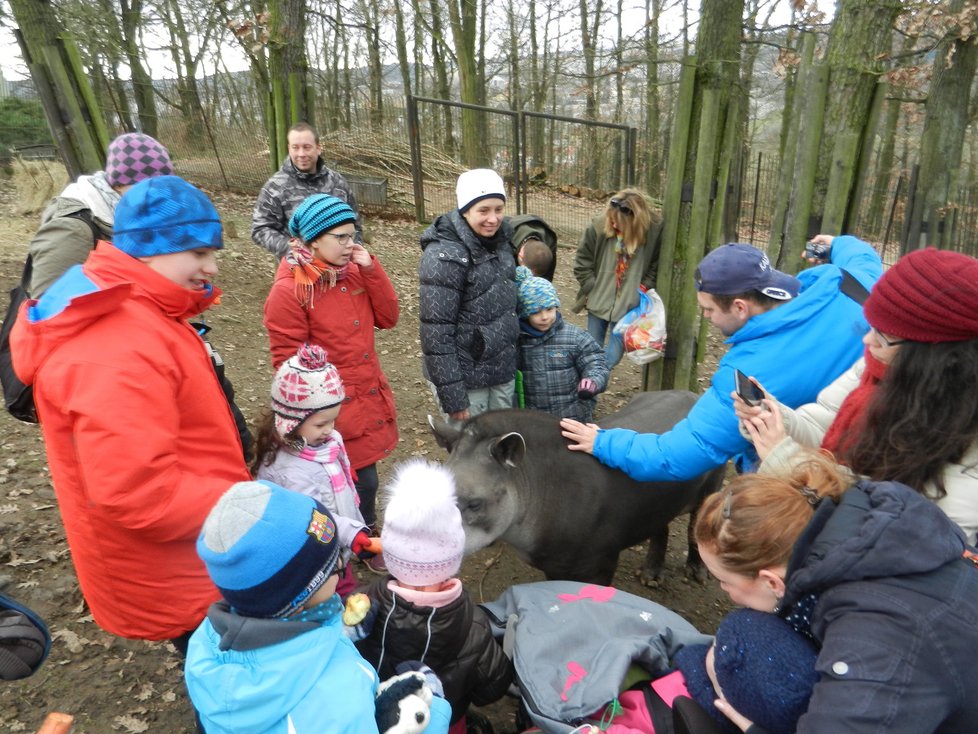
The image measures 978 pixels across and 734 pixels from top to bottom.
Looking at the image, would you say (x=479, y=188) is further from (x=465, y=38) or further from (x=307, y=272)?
(x=465, y=38)

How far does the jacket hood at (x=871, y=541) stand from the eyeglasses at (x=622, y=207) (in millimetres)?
4069

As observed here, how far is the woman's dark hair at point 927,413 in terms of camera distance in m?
1.89

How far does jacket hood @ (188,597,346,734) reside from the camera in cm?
163

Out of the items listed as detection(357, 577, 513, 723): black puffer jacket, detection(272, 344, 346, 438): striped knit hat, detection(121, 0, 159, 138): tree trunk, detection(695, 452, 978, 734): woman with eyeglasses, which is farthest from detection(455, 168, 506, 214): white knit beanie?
detection(121, 0, 159, 138): tree trunk

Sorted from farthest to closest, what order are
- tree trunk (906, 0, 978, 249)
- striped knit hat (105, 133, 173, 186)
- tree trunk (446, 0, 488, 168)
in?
1. tree trunk (446, 0, 488, 168)
2. tree trunk (906, 0, 978, 249)
3. striped knit hat (105, 133, 173, 186)

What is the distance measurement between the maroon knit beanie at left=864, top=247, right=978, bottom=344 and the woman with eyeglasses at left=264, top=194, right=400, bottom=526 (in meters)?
2.37

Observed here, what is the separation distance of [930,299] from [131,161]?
3.45 metres

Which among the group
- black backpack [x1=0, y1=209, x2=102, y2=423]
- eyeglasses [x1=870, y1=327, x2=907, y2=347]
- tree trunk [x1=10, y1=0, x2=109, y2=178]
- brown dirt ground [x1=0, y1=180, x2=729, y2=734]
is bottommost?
brown dirt ground [x1=0, y1=180, x2=729, y2=734]

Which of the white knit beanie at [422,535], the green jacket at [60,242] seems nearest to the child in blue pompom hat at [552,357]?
the white knit beanie at [422,535]

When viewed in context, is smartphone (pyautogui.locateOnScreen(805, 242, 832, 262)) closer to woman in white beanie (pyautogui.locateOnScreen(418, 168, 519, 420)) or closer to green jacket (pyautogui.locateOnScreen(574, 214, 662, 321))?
green jacket (pyautogui.locateOnScreen(574, 214, 662, 321))

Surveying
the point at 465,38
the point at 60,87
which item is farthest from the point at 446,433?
the point at 465,38

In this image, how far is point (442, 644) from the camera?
2182 mm

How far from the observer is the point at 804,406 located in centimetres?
257

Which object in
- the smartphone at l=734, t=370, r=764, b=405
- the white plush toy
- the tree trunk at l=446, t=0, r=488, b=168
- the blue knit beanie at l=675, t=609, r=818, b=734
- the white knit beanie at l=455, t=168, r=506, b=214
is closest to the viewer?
the blue knit beanie at l=675, t=609, r=818, b=734
